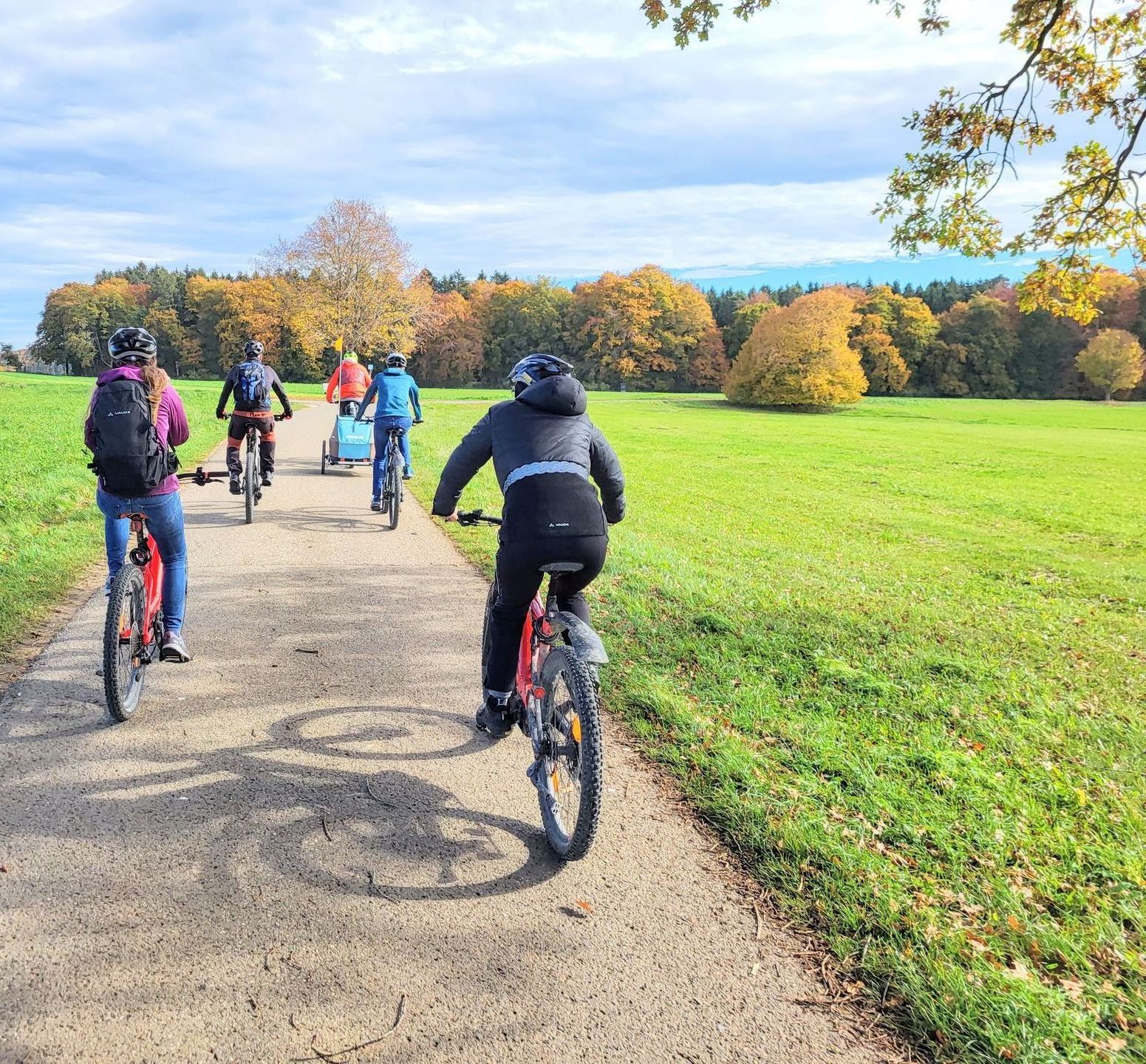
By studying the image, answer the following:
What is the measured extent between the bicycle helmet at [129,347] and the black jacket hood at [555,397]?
228cm

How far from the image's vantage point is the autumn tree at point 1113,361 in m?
69.8

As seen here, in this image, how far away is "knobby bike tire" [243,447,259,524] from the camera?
9.48 m

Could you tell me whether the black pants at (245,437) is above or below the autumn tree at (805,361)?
below

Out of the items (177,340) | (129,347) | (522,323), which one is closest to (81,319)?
(177,340)

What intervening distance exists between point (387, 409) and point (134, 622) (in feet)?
19.7

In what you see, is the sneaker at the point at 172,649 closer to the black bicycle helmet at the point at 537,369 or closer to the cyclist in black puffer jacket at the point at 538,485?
the cyclist in black puffer jacket at the point at 538,485

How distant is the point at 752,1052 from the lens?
235 centimetres

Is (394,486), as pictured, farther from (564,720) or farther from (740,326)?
(740,326)

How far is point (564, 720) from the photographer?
329cm

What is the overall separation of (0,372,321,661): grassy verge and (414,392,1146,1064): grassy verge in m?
3.92

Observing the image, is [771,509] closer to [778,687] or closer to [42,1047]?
[778,687]

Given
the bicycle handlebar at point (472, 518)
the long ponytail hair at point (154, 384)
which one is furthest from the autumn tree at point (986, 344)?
the long ponytail hair at point (154, 384)

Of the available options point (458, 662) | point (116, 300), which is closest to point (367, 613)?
point (458, 662)

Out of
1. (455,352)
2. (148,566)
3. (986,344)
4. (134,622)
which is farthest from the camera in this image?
(455,352)
